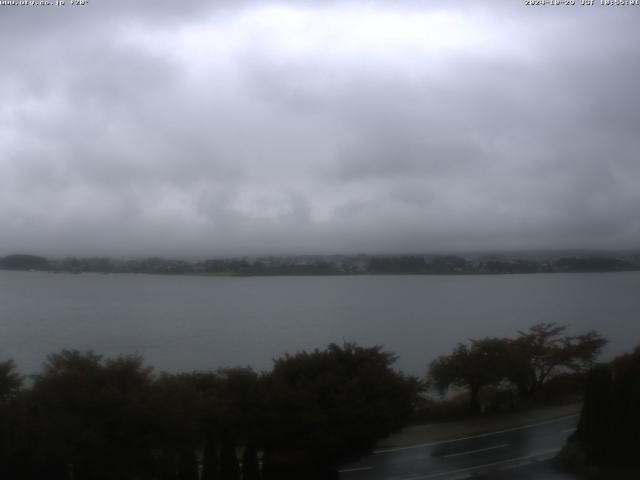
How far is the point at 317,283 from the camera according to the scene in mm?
73062

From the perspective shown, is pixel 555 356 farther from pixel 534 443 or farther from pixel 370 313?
pixel 370 313

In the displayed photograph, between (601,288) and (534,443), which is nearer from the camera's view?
(534,443)

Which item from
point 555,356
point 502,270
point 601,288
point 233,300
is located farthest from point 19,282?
point 601,288

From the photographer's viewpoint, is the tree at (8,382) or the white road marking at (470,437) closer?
the tree at (8,382)

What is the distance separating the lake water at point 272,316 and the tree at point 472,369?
129 inches

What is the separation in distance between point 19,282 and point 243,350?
29.5 m

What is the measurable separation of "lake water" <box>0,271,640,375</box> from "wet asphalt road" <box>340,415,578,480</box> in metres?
9.21

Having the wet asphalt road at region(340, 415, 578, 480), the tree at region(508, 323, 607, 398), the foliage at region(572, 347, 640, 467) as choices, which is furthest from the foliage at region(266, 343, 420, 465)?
the tree at region(508, 323, 607, 398)

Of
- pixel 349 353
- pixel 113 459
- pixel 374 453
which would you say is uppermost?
pixel 349 353

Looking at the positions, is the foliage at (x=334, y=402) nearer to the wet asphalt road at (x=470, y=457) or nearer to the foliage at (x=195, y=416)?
the foliage at (x=195, y=416)

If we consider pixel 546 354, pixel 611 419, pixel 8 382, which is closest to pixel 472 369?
pixel 546 354

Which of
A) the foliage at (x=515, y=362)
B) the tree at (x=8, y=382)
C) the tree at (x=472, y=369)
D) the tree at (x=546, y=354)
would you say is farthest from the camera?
the tree at (x=546, y=354)

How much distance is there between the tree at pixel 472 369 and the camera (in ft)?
77.8

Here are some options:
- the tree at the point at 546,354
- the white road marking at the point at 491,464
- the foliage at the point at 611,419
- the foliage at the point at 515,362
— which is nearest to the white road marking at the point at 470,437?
the white road marking at the point at 491,464
